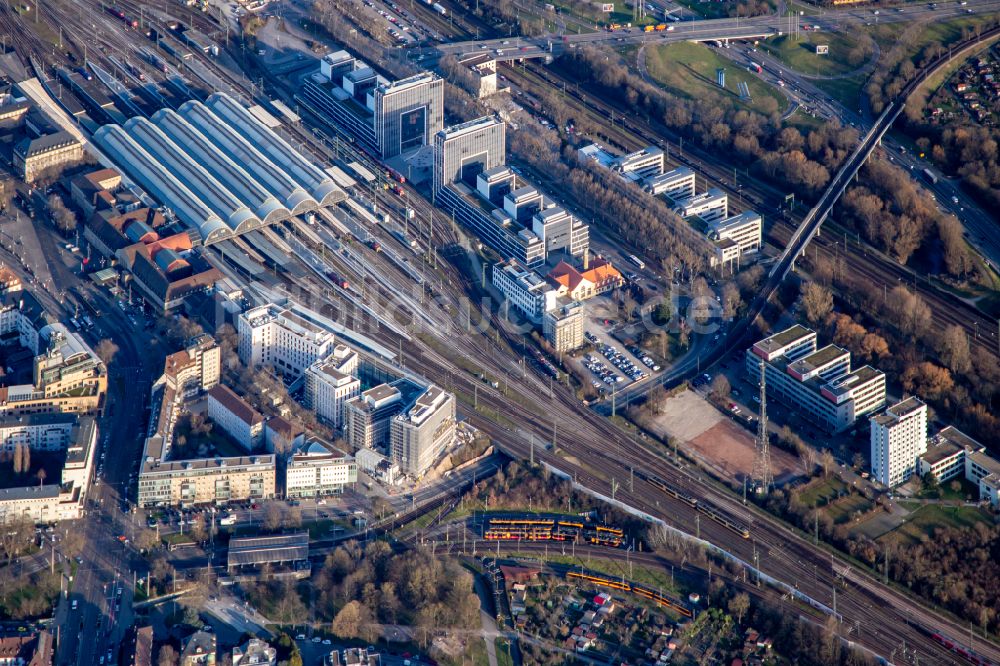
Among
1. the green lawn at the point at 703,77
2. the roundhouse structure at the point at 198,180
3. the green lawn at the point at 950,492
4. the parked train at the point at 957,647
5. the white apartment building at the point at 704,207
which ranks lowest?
the roundhouse structure at the point at 198,180

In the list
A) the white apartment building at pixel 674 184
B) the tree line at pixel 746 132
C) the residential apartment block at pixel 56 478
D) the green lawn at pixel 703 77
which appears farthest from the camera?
the green lawn at pixel 703 77

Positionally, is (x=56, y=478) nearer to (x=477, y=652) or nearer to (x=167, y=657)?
(x=167, y=657)

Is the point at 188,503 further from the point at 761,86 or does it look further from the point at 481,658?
the point at 761,86

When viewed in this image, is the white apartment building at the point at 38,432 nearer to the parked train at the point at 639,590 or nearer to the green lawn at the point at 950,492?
the parked train at the point at 639,590

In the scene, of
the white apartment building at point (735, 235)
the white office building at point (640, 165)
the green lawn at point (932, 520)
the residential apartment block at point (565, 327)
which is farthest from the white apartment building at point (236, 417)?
the white office building at point (640, 165)

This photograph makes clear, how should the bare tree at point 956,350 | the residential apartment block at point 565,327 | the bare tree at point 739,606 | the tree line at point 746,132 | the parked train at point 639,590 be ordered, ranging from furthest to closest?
the tree line at point 746,132
the residential apartment block at point 565,327
the bare tree at point 956,350
the parked train at point 639,590
the bare tree at point 739,606

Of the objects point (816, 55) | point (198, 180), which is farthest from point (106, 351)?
point (816, 55)
